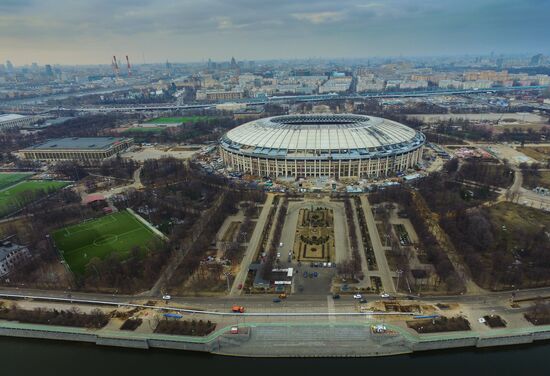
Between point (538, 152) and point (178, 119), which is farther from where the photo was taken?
point (178, 119)

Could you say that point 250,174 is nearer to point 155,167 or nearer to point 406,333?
point 155,167

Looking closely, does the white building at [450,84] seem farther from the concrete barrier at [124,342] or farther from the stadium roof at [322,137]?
the concrete barrier at [124,342]

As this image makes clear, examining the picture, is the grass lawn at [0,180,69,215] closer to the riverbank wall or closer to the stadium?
the stadium

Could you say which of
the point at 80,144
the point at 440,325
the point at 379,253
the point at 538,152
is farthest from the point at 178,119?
the point at 440,325

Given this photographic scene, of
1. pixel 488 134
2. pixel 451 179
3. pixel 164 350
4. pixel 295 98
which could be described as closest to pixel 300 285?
pixel 164 350

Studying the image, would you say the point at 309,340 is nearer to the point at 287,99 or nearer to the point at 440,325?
the point at 440,325

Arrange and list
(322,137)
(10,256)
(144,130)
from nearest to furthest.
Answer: (10,256) < (322,137) < (144,130)

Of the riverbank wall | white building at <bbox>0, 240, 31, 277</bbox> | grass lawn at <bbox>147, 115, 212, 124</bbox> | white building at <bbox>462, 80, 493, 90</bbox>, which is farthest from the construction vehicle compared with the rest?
white building at <bbox>462, 80, 493, 90</bbox>
